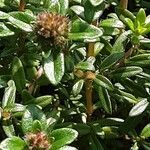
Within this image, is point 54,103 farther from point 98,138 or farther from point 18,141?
point 18,141

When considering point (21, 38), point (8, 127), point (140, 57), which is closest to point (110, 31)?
point (140, 57)

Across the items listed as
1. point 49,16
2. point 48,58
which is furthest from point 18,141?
point 49,16

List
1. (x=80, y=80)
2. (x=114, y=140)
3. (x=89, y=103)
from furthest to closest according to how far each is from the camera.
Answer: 1. (x=114, y=140)
2. (x=89, y=103)
3. (x=80, y=80)

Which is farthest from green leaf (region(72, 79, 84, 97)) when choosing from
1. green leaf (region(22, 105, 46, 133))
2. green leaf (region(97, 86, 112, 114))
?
green leaf (region(22, 105, 46, 133))

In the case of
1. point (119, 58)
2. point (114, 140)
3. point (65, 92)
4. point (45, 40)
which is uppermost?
point (45, 40)

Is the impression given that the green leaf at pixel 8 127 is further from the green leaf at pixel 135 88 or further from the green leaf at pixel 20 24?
the green leaf at pixel 135 88

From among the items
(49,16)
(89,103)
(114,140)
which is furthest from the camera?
(114,140)

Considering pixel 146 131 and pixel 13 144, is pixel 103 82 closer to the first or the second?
pixel 146 131
